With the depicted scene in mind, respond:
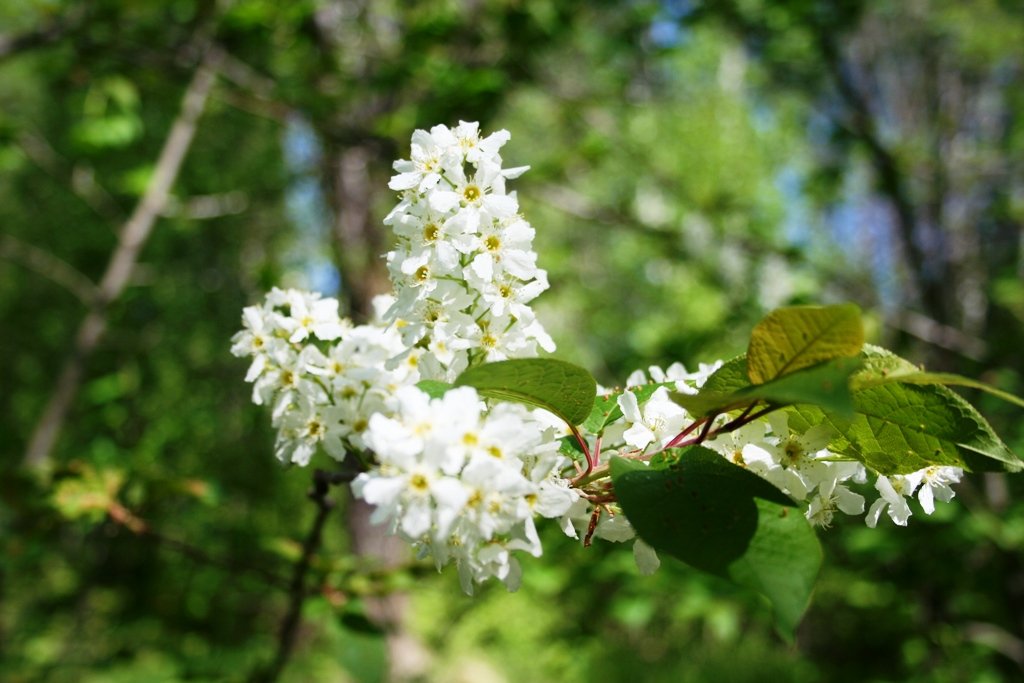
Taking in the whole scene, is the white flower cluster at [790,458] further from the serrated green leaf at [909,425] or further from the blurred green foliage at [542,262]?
the blurred green foliage at [542,262]

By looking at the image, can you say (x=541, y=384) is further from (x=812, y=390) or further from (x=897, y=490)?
(x=897, y=490)

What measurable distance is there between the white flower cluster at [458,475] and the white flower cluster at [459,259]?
162 millimetres

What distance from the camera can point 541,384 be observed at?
746 mm

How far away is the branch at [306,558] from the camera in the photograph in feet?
3.49

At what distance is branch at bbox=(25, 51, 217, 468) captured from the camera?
104 inches

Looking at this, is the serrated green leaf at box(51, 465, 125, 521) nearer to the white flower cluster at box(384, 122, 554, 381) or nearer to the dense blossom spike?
the dense blossom spike

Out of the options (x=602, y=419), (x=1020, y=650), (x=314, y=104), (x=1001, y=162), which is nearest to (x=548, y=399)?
(x=602, y=419)

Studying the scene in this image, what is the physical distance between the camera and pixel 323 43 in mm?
3131

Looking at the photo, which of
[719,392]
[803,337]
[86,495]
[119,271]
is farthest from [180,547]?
[119,271]

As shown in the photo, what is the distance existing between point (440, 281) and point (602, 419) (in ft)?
0.83

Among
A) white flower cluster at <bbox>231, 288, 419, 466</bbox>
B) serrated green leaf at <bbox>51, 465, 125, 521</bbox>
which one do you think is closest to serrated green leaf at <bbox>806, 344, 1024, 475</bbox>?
white flower cluster at <bbox>231, 288, 419, 466</bbox>

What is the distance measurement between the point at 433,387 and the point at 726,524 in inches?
12.9

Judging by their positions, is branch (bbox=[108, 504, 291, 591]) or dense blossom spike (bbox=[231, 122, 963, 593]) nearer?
dense blossom spike (bbox=[231, 122, 963, 593])

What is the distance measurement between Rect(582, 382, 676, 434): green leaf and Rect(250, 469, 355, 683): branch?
0.33m
